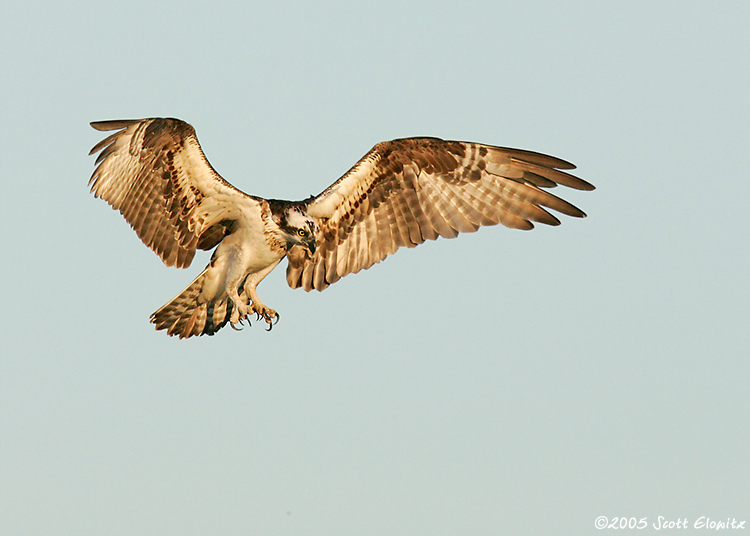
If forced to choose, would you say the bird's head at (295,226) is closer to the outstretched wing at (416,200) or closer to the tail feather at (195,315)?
the outstretched wing at (416,200)

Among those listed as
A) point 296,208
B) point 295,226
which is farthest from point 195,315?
point 296,208

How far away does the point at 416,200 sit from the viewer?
1159 cm

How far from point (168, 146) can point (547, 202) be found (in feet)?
16.0

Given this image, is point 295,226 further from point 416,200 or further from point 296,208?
point 416,200

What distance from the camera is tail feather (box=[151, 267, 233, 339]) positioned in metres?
11.1

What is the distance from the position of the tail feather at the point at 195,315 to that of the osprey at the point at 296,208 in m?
0.01

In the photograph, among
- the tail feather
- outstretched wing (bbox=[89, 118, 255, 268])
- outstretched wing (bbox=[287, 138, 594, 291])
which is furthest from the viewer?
outstretched wing (bbox=[287, 138, 594, 291])

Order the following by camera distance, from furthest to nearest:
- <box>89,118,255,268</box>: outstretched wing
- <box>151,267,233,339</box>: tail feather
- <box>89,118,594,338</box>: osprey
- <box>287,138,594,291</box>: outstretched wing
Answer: <box>287,138,594,291</box>: outstretched wing
<box>151,267,233,339</box>: tail feather
<box>89,118,594,338</box>: osprey
<box>89,118,255,268</box>: outstretched wing

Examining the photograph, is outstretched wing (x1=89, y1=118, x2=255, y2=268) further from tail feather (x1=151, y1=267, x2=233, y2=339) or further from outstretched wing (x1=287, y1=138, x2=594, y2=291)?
outstretched wing (x1=287, y1=138, x2=594, y2=291)

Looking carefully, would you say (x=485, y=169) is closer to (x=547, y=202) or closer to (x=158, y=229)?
(x=547, y=202)

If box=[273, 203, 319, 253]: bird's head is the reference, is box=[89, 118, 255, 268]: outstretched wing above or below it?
above

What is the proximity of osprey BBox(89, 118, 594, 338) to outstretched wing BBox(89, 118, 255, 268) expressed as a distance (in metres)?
0.01

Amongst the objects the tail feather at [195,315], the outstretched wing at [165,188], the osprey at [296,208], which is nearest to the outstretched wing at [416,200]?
the osprey at [296,208]

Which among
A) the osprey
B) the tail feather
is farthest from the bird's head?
the tail feather
